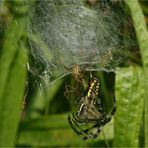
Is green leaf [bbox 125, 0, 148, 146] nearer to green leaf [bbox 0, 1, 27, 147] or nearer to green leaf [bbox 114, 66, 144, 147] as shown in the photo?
green leaf [bbox 114, 66, 144, 147]

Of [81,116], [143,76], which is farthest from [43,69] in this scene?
[143,76]

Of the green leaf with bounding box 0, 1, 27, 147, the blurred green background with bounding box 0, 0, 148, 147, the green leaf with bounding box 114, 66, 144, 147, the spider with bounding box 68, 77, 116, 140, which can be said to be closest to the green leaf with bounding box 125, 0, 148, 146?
the blurred green background with bounding box 0, 0, 148, 147

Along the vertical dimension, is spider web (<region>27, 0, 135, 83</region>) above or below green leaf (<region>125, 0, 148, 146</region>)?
below

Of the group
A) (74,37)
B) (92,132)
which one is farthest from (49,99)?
(92,132)

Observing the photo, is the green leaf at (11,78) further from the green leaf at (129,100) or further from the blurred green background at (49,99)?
the green leaf at (129,100)

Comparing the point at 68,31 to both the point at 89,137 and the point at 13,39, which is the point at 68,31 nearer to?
the point at 13,39

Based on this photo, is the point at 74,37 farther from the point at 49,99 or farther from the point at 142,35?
the point at 142,35

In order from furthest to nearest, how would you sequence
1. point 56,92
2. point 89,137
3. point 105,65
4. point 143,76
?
point 56,92
point 105,65
point 89,137
point 143,76
